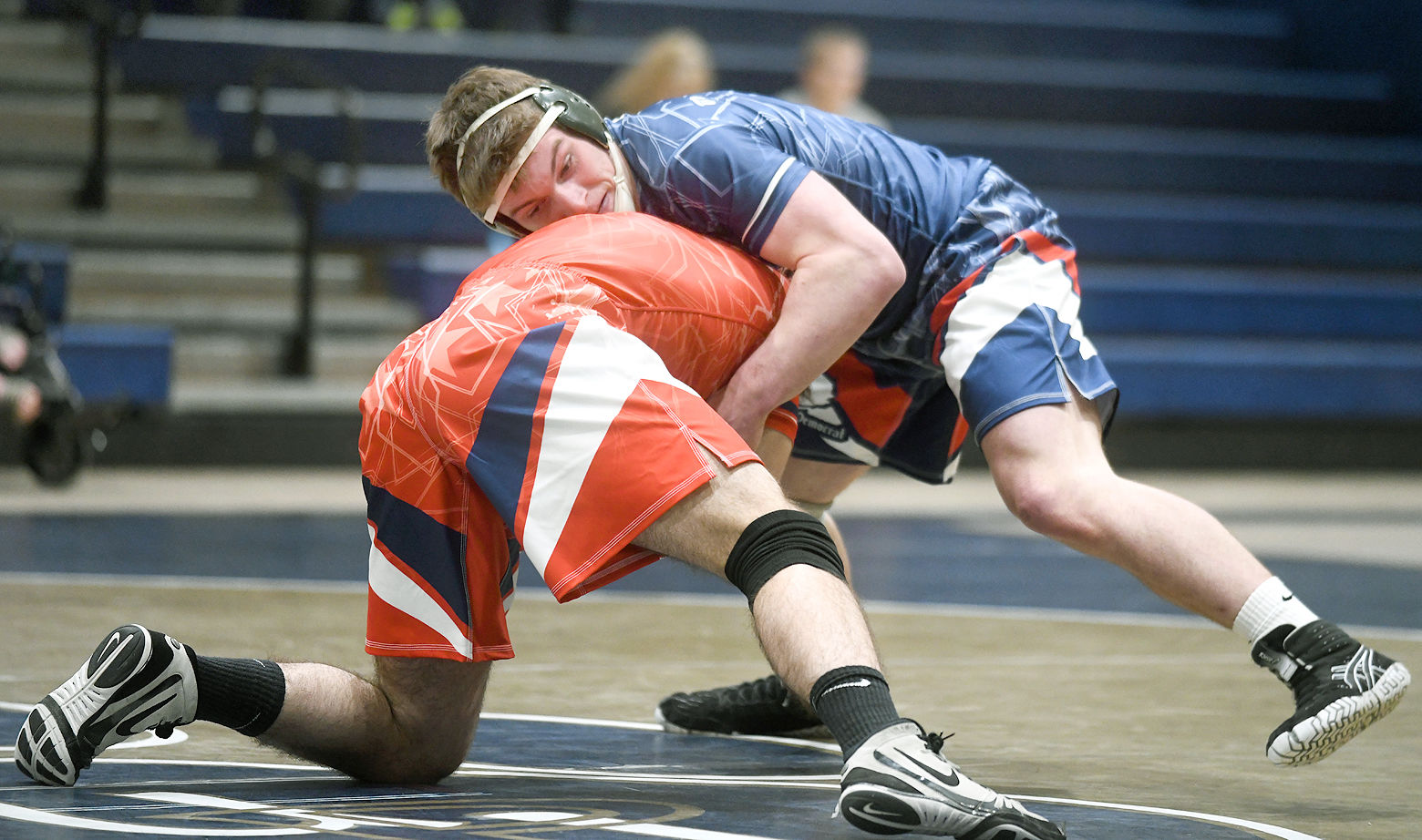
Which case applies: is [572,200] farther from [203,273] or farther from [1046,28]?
[1046,28]

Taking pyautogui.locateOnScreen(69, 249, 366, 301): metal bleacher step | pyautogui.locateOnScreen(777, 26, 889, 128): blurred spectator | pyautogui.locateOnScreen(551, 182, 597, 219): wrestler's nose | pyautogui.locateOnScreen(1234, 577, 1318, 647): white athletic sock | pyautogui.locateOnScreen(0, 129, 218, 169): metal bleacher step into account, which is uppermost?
pyautogui.locateOnScreen(551, 182, 597, 219): wrestler's nose

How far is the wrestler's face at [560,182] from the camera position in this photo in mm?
2322

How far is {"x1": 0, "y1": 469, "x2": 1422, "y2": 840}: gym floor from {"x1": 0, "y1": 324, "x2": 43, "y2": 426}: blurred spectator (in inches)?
10.4

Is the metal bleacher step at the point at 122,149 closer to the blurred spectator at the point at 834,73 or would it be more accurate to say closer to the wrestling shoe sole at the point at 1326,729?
the blurred spectator at the point at 834,73

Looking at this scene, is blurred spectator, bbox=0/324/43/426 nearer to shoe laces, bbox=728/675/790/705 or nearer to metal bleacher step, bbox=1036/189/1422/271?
shoe laces, bbox=728/675/790/705

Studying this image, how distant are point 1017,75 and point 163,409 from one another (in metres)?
4.83

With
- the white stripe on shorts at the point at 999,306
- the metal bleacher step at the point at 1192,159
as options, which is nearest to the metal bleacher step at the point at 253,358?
the metal bleacher step at the point at 1192,159

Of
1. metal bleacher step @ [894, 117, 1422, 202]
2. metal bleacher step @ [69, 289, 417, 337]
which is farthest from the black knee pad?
metal bleacher step @ [894, 117, 1422, 202]

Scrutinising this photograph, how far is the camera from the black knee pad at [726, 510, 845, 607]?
187 centimetres

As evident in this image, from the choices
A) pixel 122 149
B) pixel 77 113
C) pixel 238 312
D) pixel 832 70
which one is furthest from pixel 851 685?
pixel 77 113

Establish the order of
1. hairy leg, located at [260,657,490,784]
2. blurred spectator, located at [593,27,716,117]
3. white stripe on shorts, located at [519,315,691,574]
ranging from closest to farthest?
white stripe on shorts, located at [519,315,691,574] < hairy leg, located at [260,657,490,784] < blurred spectator, located at [593,27,716,117]

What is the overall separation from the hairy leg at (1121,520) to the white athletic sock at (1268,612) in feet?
0.04

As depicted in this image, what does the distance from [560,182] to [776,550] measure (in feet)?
2.21

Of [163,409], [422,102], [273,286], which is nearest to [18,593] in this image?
[163,409]
